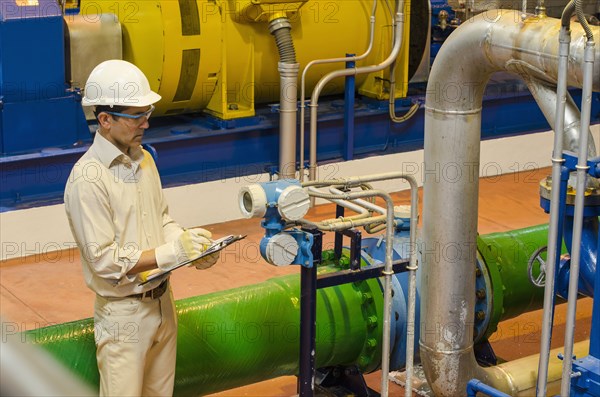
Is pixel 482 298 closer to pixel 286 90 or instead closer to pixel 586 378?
pixel 586 378

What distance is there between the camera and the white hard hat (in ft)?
9.53

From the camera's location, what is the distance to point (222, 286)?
5.35 metres

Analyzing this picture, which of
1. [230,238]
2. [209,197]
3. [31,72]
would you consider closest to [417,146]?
[209,197]

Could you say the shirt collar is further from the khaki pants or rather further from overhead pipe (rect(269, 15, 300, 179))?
overhead pipe (rect(269, 15, 300, 179))

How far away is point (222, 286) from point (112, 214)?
2.48 meters

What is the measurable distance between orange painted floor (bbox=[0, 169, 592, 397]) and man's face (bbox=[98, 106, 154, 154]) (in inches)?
63.3

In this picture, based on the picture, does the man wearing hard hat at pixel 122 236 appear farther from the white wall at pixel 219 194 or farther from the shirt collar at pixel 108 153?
the white wall at pixel 219 194

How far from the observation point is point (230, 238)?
2969 mm

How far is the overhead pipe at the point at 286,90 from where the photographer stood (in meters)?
6.21

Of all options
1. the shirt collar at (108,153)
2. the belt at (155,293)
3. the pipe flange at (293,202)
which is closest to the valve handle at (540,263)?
the pipe flange at (293,202)

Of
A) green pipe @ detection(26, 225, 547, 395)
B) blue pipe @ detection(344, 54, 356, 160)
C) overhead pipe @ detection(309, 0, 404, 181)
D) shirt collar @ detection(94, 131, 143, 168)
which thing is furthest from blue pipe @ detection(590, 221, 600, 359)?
blue pipe @ detection(344, 54, 356, 160)

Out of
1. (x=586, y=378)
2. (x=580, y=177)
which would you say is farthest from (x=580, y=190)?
(x=586, y=378)

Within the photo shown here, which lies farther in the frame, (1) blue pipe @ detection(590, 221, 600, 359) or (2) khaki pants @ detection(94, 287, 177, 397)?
(2) khaki pants @ detection(94, 287, 177, 397)

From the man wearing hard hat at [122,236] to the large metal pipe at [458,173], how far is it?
0.88 m
